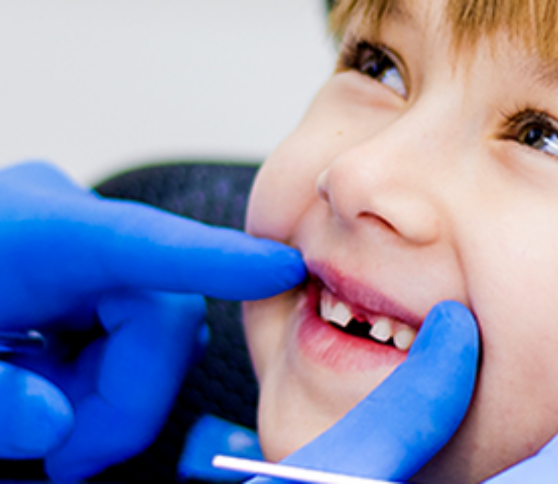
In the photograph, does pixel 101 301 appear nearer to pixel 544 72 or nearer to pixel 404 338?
pixel 404 338

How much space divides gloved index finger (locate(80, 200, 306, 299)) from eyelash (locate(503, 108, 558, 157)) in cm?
20

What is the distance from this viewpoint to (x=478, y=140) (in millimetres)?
503

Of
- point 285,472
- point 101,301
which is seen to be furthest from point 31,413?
point 285,472

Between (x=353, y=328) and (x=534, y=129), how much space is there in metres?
0.22

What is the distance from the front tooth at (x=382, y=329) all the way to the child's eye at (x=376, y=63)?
0.21 metres

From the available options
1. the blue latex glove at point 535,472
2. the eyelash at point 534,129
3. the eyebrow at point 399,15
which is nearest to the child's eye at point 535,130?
the eyelash at point 534,129

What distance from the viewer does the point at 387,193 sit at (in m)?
0.49

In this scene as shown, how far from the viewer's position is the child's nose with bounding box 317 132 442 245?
482 millimetres

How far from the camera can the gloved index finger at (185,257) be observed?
580 mm

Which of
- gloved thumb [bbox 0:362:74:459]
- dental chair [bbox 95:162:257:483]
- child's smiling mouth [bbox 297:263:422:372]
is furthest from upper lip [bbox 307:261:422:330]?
dental chair [bbox 95:162:257:483]

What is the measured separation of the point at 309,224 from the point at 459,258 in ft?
0.50

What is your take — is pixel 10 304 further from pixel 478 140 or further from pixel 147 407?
pixel 478 140

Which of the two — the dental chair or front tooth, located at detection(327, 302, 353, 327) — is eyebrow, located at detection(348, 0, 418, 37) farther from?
the dental chair

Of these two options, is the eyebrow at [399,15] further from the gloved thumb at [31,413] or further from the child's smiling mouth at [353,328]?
the gloved thumb at [31,413]
